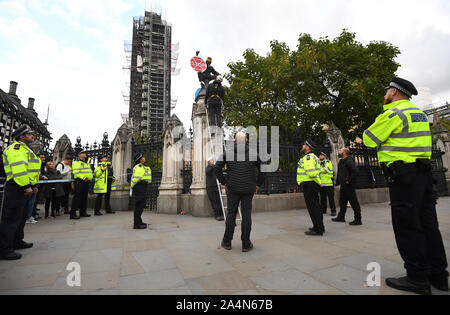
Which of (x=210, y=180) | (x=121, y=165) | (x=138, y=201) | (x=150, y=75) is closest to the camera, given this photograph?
(x=138, y=201)

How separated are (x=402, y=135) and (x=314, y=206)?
262 cm

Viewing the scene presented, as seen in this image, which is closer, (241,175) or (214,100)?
(241,175)

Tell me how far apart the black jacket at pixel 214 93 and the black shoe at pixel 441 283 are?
7.65 meters

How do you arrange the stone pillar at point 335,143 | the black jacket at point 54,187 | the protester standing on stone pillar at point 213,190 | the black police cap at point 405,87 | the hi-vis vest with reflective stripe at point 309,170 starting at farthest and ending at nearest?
the stone pillar at point 335,143, the black jacket at point 54,187, the protester standing on stone pillar at point 213,190, the hi-vis vest with reflective stripe at point 309,170, the black police cap at point 405,87

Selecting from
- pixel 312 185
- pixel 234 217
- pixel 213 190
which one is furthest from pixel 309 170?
pixel 213 190

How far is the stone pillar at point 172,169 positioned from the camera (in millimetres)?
8414

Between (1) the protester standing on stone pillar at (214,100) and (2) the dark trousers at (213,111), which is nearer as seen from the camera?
(1) the protester standing on stone pillar at (214,100)

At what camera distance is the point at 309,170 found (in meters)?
4.94

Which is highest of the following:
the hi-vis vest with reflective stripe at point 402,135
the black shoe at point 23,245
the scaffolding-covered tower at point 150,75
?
the scaffolding-covered tower at point 150,75

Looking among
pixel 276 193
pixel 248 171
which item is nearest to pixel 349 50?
pixel 276 193

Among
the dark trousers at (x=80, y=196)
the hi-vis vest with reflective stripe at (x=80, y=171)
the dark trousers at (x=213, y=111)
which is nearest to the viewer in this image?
the dark trousers at (x=80, y=196)

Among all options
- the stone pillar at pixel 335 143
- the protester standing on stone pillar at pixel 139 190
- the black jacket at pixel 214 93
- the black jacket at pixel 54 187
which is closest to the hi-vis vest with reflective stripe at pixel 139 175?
the protester standing on stone pillar at pixel 139 190

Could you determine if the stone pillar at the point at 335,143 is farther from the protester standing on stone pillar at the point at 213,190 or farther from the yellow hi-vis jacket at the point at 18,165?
the yellow hi-vis jacket at the point at 18,165

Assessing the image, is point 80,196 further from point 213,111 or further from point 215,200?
point 213,111
